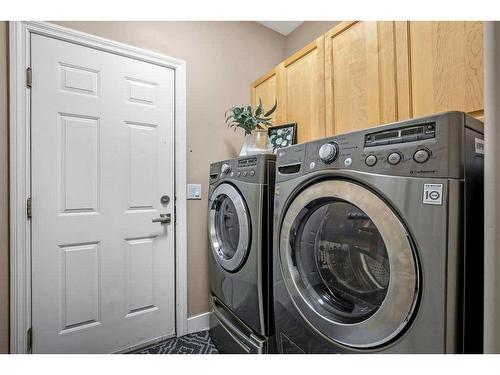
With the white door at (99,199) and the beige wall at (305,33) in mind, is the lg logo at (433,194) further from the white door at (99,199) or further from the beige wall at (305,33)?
the beige wall at (305,33)

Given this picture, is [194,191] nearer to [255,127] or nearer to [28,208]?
[255,127]

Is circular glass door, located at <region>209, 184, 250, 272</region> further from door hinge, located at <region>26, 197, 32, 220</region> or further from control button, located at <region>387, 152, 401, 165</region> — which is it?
door hinge, located at <region>26, 197, 32, 220</region>

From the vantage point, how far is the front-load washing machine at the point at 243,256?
1.22 metres

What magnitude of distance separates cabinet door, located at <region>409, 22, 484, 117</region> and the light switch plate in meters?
1.43

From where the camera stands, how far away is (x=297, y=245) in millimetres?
1021

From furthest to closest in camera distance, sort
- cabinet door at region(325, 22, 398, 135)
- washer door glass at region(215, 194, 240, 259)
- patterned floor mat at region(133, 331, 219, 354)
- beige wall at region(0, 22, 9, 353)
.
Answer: patterned floor mat at region(133, 331, 219, 354)
washer door glass at region(215, 194, 240, 259)
beige wall at region(0, 22, 9, 353)
cabinet door at region(325, 22, 398, 135)

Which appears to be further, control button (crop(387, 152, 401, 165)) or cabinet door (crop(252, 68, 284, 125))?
cabinet door (crop(252, 68, 284, 125))

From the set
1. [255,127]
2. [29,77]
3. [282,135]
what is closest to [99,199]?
[29,77]

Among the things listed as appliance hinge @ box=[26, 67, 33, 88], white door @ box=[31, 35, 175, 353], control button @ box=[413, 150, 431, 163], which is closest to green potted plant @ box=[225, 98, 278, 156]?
white door @ box=[31, 35, 175, 353]

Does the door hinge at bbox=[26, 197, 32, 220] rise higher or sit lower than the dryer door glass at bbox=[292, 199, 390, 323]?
higher

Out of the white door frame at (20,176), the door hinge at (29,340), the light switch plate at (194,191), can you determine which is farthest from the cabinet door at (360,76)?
the door hinge at (29,340)

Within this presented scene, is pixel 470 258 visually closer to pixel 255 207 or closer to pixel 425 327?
pixel 425 327

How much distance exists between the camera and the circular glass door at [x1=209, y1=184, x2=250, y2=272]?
1323 mm

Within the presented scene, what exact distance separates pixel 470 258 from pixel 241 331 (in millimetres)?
1132
